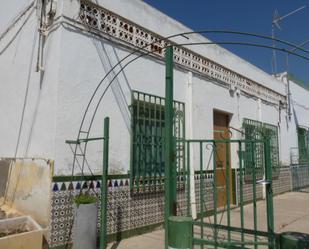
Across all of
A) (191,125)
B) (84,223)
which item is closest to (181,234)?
(84,223)

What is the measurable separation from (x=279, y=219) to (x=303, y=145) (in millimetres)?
6246

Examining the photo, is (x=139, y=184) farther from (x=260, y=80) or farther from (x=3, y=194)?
(x=260, y=80)

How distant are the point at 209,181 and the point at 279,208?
75.2 inches

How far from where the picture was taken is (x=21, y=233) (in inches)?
119

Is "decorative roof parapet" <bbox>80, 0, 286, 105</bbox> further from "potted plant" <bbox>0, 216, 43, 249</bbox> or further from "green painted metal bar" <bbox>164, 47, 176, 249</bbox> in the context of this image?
"potted plant" <bbox>0, 216, 43, 249</bbox>

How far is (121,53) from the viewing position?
4406mm

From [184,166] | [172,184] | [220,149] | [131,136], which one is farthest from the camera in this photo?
[220,149]

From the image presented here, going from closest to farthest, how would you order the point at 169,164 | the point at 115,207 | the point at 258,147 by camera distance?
the point at 169,164 < the point at 115,207 < the point at 258,147

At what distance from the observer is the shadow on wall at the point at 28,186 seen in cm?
338

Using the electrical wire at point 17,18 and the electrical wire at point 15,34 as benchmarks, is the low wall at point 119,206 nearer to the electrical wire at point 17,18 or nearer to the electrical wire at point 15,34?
the electrical wire at point 15,34

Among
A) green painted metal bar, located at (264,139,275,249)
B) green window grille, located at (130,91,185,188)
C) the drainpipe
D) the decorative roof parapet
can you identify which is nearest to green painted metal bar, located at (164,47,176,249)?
green painted metal bar, located at (264,139,275,249)

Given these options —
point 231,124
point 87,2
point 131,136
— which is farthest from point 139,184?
point 231,124

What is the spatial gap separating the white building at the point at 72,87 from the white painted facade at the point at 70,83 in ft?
0.04

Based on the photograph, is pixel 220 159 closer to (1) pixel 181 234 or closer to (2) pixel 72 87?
A: (2) pixel 72 87
